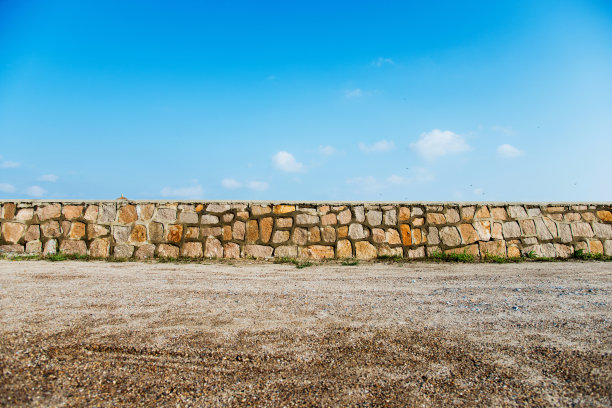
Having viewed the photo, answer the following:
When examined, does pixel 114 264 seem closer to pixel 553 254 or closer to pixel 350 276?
pixel 350 276

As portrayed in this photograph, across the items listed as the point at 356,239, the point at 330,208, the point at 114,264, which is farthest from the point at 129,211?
the point at 356,239

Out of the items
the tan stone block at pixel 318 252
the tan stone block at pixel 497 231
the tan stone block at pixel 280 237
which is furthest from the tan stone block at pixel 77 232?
the tan stone block at pixel 497 231

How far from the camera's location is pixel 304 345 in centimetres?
265

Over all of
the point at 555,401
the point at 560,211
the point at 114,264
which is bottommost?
the point at 555,401

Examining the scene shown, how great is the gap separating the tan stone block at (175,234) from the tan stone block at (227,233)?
89cm

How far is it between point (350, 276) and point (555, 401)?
12.8 feet

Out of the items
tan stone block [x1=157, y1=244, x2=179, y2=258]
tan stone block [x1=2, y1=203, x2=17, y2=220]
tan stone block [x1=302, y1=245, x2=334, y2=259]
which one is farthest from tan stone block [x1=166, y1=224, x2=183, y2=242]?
tan stone block [x1=2, y1=203, x2=17, y2=220]

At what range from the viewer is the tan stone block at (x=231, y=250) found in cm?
780

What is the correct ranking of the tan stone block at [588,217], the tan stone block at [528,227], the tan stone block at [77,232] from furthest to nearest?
the tan stone block at [588,217] < the tan stone block at [528,227] < the tan stone block at [77,232]

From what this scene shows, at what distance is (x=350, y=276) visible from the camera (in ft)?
19.0

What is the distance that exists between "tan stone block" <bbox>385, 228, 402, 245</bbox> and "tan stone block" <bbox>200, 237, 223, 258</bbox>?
11.2ft

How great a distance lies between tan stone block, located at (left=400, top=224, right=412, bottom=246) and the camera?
797 cm

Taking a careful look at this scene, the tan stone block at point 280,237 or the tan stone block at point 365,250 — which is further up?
the tan stone block at point 280,237

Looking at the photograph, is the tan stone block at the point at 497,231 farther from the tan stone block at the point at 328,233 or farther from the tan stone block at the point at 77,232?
the tan stone block at the point at 77,232
